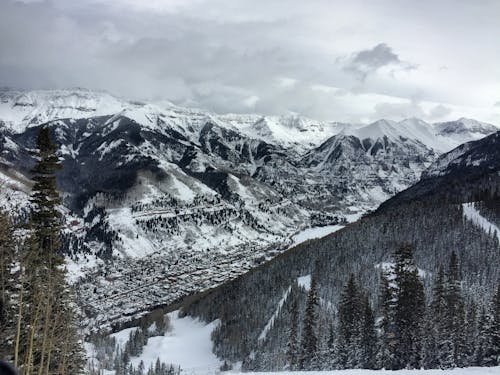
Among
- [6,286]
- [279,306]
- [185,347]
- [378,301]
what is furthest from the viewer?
[279,306]

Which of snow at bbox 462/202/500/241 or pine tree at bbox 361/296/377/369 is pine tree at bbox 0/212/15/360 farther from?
snow at bbox 462/202/500/241

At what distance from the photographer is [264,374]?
38.2 metres

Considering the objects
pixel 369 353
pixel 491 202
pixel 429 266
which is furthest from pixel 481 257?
pixel 369 353

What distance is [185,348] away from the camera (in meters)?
140

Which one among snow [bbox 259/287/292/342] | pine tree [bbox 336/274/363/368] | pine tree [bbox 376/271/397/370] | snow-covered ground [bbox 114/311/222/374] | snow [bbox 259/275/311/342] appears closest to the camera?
pine tree [bbox 376/271/397/370]

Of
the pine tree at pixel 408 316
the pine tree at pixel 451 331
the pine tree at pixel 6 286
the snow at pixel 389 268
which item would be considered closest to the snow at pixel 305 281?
the snow at pixel 389 268

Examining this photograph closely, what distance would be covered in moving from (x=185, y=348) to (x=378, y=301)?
62412 mm

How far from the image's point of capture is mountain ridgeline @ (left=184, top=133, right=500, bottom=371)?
5362 centimetres

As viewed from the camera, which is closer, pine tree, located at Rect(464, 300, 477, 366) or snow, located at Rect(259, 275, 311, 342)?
pine tree, located at Rect(464, 300, 477, 366)

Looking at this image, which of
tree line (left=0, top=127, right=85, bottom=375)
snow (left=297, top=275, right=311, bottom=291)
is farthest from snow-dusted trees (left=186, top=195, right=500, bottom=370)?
tree line (left=0, top=127, right=85, bottom=375)

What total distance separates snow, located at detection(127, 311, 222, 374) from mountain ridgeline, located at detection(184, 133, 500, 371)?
4.64 meters

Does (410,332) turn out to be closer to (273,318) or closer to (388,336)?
(388,336)

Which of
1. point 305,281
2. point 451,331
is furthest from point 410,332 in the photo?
point 305,281

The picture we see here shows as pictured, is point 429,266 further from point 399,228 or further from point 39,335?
point 39,335
